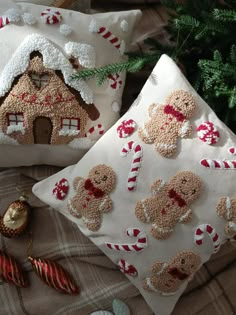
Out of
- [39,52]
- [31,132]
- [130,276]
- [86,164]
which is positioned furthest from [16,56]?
[130,276]

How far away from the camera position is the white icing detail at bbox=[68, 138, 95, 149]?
0.89m

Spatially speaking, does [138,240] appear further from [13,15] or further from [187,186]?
[13,15]

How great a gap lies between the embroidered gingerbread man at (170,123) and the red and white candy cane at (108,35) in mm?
181

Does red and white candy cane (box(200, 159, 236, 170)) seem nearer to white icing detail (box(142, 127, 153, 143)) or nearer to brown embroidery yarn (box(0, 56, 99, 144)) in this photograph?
white icing detail (box(142, 127, 153, 143))

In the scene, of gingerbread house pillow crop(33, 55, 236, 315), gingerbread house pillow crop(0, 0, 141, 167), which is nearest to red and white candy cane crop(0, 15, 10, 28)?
gingerbread house pillow crop(0, 0, 141, 167)

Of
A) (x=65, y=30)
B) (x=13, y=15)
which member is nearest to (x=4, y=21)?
(x=13, y=15)

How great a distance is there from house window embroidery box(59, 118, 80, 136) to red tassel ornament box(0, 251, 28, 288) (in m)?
0.28

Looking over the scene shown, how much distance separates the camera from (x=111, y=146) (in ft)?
2.77

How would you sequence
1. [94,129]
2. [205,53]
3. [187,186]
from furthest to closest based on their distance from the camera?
[205,53]
[94,129]
[187,186]

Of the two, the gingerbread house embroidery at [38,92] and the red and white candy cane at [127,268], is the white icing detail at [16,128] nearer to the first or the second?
the gingerbread house embroidery at [38,92]

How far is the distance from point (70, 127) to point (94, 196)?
0.52ft

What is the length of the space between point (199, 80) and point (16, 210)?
1.59ft

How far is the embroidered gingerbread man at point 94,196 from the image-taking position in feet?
2.70

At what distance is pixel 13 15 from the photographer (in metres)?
0.87
